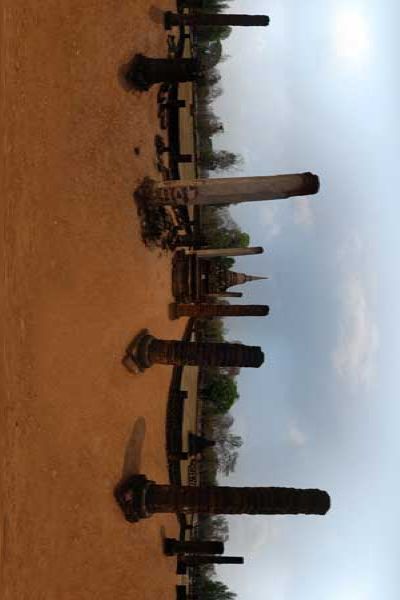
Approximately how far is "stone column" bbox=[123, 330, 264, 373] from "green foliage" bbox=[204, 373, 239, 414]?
1635cm

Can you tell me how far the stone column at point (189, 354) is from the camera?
1321 cm

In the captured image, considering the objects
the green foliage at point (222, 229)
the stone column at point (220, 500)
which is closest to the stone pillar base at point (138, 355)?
the stone column at point (220, 500)

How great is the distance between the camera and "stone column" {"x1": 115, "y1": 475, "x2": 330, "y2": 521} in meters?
11.7

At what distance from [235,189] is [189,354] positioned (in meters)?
3.58

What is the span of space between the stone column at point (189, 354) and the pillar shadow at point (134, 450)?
127 centimetres

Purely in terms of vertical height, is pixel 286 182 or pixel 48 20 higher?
pixel 48 20

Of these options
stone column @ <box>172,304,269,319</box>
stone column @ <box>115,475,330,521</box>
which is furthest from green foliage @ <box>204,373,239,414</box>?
stone column @ <box>115,475,330,521</box>

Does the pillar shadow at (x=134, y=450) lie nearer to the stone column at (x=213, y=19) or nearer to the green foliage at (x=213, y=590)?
the stone column at (x=213, y=19)

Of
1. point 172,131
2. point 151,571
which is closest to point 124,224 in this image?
point 172,131

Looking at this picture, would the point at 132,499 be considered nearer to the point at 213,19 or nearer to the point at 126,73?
the point at 126,73

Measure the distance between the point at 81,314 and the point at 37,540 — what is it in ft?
12.3

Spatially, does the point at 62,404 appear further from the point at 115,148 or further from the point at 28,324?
the point at 115,148

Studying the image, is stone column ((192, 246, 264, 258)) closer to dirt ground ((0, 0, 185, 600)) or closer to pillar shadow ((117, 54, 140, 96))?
dirt ground ((0, 0, 185, 600))

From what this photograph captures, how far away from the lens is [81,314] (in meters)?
10.9
